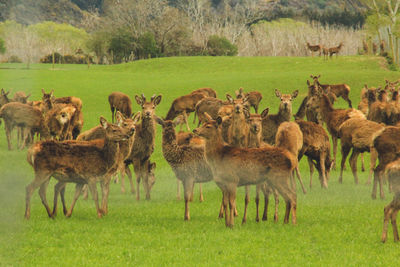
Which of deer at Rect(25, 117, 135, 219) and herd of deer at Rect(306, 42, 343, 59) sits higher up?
herd of deer at Rect(306, 42, 343, 59)

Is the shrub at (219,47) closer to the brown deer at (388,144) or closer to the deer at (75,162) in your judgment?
the brown deer at (388,144)

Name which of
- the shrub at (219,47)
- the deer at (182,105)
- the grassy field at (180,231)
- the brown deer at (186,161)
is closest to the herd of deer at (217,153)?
the brown deer at (186,161)

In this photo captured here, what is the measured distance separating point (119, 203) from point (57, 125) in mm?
6563

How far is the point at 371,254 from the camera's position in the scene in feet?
26.6

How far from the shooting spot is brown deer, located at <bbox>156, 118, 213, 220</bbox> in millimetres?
11281

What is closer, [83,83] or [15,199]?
[15,199]

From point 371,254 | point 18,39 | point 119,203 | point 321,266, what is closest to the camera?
Result: point 18,39

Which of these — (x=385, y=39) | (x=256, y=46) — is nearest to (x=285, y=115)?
(x=385, y=39)

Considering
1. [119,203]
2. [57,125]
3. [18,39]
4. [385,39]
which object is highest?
[385,39]

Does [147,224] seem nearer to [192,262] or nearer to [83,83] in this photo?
[192,262]

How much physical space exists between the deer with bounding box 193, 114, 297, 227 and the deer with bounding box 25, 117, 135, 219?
1.68 meters

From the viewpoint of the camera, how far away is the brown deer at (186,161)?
37.0 ft

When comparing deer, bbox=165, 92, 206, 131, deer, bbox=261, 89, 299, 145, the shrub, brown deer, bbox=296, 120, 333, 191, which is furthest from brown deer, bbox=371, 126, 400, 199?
the shrub

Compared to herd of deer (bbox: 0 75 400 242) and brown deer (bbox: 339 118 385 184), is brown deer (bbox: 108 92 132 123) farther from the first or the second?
brown deer (bbox: 339 118 385 184)
